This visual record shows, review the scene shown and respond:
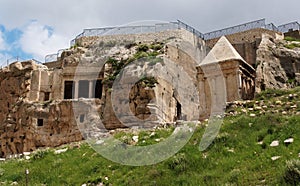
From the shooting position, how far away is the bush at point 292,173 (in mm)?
7664

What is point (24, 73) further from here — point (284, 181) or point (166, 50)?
point (284, 181)

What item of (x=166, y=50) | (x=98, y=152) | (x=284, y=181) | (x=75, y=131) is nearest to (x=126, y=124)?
(x=75, y=131)

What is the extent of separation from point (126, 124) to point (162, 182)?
16860mm

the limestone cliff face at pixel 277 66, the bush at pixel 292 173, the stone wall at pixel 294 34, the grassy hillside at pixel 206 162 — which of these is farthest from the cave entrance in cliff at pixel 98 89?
the bush at pixel 292 173

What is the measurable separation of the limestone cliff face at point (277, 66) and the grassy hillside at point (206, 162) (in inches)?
421

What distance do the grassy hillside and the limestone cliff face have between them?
10703 millimetres

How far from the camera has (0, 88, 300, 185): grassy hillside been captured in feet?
29.3

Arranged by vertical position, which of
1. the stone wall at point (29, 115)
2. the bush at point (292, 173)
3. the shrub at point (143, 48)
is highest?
the shrub at point (143, 48)

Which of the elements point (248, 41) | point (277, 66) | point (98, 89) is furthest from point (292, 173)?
point (248, 41)

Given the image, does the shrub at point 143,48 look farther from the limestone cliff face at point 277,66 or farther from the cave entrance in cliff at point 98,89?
the limestone cliff face at point 277,66

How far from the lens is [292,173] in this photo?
780 centimetres

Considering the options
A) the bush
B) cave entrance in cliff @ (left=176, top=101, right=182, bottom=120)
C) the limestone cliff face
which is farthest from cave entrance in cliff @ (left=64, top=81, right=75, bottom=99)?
the bush

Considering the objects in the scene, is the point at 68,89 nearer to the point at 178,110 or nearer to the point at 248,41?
the point at 178,110

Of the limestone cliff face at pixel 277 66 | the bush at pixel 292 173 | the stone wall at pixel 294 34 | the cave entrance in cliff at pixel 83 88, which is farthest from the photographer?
the stone wall at pixel 294 34
